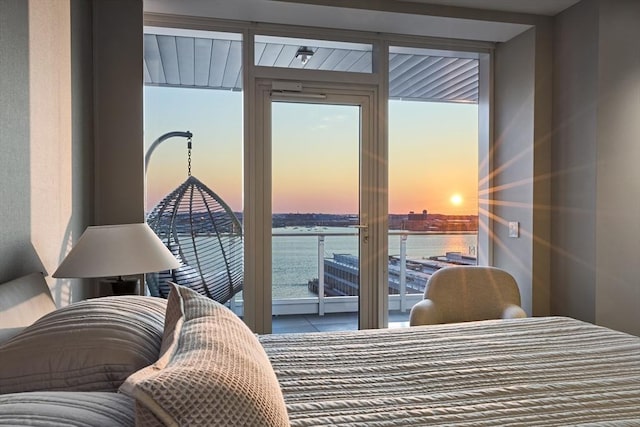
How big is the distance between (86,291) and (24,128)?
4.68 ft

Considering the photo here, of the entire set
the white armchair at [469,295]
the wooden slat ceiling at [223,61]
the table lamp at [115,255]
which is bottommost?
the white armchair at [469,295]

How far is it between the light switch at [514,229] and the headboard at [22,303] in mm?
3217

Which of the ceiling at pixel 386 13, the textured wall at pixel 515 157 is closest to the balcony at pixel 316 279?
the textured wall at pixel 515 157

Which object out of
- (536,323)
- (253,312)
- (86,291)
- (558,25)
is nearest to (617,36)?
(558,25)

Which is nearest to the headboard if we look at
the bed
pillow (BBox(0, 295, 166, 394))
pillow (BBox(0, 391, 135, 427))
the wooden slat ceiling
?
the bed

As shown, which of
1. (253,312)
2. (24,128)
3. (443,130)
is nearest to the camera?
(24,128)

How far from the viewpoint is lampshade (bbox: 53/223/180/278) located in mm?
1831

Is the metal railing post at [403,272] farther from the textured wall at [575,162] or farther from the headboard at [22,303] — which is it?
the headboard at [22,303]

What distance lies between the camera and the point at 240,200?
3467 mm

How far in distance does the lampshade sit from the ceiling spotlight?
2.08 meters

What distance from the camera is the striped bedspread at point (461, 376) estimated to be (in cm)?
123

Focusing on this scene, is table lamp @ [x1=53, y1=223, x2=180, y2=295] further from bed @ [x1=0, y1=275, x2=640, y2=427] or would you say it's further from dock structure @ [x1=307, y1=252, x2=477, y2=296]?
dock structure @ [x1=307, y1=252, x2=477, y2=296]

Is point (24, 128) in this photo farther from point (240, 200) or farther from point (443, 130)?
point (443, 130)

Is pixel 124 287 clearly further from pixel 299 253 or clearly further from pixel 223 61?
pixel 223 61
